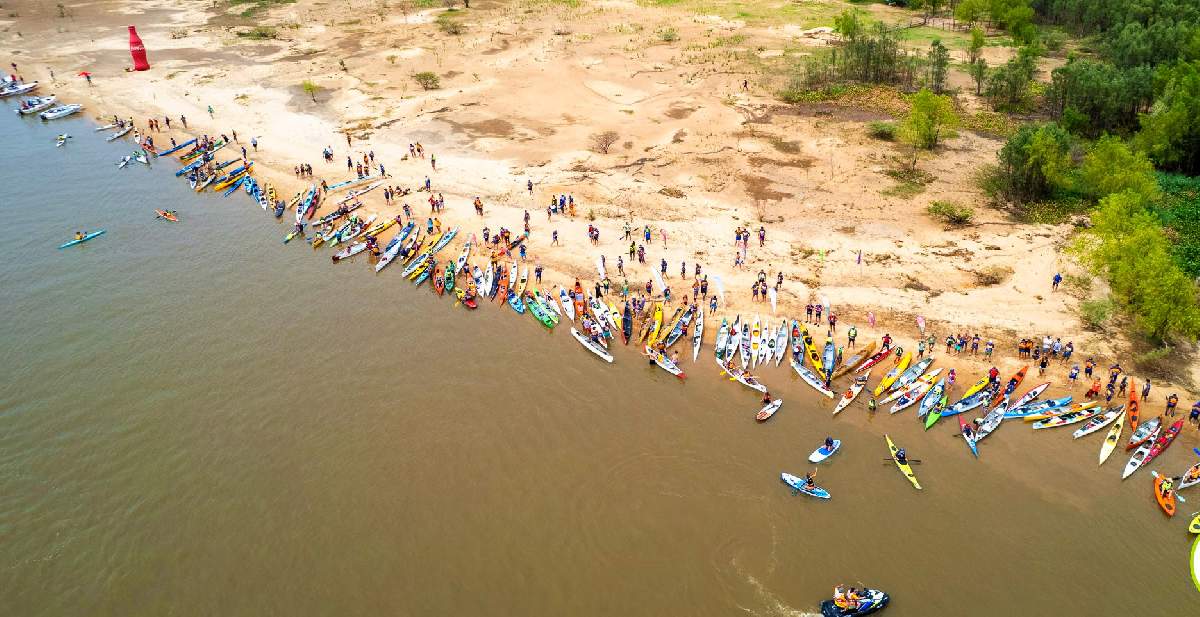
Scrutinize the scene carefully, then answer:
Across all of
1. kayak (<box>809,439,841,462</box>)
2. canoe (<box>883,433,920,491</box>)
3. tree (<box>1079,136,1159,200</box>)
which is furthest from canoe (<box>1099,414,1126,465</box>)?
tree (<box>1079,136,1159,200</box>)

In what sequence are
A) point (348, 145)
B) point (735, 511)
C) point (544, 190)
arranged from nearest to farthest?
point (735, 511) → point (544, 190) → point (348, 145)

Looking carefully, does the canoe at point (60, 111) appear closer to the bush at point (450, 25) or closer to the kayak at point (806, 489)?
the bush at point (450, 25)

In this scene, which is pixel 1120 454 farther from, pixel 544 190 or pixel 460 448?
pixel 544 190

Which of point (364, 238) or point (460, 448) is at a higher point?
point (364, 238)

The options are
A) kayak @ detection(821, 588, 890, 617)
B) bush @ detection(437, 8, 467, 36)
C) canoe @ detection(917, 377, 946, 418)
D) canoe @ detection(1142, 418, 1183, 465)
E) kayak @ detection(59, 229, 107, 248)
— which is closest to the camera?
kayak @ detection(821, 588, 890, 617)

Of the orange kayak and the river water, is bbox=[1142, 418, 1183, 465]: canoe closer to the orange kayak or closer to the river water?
the river water

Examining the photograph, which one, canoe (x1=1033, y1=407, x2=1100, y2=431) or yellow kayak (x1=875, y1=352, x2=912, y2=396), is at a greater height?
yellow kayak (x1=875, y1=352, x2=912, y2=396)

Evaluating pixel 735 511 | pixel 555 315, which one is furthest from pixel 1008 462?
pixel 555 315
